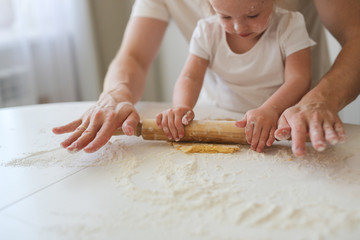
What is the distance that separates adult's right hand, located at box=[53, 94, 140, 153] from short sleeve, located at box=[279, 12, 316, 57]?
0.49m

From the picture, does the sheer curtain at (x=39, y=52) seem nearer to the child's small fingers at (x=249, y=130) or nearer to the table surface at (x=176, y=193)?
the table surface at (x=176, y=193)

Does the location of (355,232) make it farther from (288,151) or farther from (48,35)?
(48,35)

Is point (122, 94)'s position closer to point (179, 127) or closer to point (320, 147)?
point (179, 127)

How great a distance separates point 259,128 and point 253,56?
0.36 metres

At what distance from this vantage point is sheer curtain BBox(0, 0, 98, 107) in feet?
6.80

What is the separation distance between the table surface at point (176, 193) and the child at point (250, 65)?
76 millimetres

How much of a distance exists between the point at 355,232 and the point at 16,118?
43.1 inches

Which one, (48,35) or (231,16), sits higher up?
(231,16)

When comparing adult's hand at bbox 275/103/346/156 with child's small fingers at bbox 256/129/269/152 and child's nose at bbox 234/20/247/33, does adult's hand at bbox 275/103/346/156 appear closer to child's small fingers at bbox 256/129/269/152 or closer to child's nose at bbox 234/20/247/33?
child's small fingers at bbox 256/129/269/152

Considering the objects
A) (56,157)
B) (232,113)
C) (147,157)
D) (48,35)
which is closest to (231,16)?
(232,113)

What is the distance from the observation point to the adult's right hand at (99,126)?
2.67ft

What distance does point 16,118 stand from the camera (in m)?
1.17

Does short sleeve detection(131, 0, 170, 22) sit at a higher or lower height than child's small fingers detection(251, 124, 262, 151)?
higher

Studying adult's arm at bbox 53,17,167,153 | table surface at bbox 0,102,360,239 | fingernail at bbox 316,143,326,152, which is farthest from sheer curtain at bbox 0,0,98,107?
fingernail at bbox 316,143,326,152
